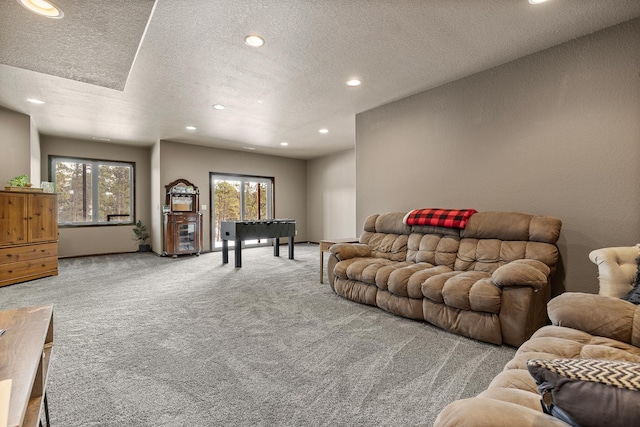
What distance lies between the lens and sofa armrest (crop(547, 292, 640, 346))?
60.9 inches

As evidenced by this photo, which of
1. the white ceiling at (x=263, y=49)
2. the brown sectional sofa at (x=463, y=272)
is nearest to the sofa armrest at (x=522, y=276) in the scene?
the brown sectional sofa at (x=463, y=272)

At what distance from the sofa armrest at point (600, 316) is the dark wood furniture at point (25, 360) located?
2.30m

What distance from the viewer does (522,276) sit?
7.42 feet

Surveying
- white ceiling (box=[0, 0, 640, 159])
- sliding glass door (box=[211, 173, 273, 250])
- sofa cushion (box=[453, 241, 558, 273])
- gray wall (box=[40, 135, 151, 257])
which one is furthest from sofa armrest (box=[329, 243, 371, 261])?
gray wall (box=[40, 135, 151, 257])

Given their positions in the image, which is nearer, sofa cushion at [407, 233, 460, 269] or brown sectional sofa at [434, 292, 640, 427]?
brown sectional sofa at [434, 292, 640, 427]

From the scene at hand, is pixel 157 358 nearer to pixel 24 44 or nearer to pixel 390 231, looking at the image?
pixel 24 44

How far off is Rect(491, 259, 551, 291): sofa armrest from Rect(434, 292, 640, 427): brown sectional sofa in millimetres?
414

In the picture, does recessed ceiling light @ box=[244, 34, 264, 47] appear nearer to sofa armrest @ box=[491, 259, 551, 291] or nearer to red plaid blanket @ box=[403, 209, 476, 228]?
red plaid blanket @ box=[403, 209, 476, 228]

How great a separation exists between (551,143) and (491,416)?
315cm

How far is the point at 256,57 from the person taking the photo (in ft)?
10.3

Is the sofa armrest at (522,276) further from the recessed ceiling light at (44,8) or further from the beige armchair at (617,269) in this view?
the recessed ceiling light at (44,8)

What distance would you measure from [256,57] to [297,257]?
4.34 metres

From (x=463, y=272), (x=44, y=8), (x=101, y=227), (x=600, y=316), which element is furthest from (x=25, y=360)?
(x=101, y=227)

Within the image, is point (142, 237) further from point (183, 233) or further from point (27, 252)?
point (27, 252)
